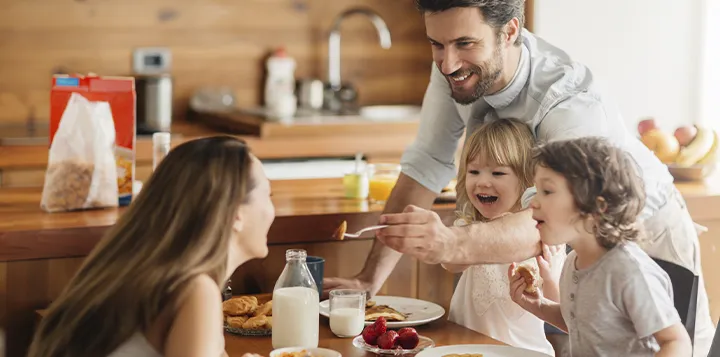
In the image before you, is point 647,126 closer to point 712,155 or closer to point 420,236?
point 712,155

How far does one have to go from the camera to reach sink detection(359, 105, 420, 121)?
5031mm

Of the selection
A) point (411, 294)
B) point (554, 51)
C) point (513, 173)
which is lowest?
point (411, 294)

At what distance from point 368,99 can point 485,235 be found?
324 centimetres

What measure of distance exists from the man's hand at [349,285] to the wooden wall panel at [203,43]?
2605mm

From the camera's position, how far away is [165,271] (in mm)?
1670

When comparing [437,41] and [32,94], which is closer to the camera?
[437,41]

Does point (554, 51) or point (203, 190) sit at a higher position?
point (554, 51)

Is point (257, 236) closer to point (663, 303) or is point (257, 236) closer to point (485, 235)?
point (485, 235)

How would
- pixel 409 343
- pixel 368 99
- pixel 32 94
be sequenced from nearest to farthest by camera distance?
pixel 409 343 → pixel 32 94 → pixel 368 99

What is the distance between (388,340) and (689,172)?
1.58m

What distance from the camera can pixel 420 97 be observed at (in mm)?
5438

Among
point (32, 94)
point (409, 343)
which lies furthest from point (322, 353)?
point (32, 94)

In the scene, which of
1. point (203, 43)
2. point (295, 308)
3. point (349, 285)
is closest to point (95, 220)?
point (349, 285)

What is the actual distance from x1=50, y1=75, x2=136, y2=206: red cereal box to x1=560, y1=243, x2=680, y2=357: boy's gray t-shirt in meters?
1.34
